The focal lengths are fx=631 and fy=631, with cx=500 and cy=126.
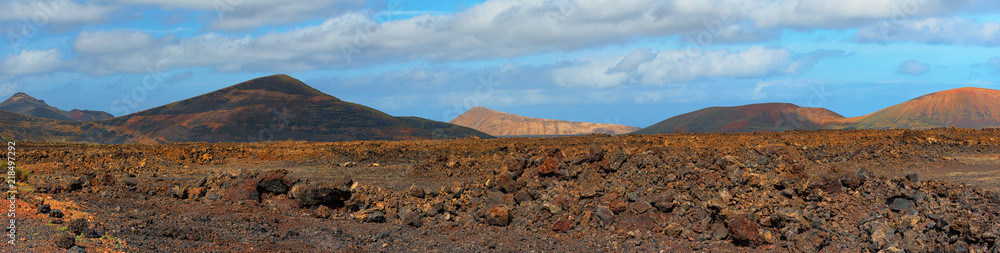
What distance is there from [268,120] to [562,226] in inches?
2523

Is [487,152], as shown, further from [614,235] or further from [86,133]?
[86,133]

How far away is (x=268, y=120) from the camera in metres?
70.4

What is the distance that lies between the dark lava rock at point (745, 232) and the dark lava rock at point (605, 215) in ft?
7.37

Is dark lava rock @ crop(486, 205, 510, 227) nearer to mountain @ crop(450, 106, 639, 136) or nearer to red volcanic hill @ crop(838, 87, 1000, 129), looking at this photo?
red volcanic hill @ crop(838, 87, 1000, 129)

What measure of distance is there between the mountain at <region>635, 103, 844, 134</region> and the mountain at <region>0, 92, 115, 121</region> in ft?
286

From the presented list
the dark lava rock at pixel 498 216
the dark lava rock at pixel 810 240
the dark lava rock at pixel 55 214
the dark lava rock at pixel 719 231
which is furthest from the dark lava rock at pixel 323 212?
the dark lava rock at pixel 810 240

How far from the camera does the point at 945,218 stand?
32.8ft

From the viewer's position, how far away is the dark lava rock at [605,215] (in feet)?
40.3

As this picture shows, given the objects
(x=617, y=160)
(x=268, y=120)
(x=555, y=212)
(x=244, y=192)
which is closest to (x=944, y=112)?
(x=617, y=160)

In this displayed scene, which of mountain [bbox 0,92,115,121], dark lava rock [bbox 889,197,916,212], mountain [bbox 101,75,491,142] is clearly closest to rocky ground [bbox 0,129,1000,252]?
dark lava rock [bbox 889,197,916,212]

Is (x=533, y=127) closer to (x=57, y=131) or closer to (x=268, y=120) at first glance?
(x=268, y=120)

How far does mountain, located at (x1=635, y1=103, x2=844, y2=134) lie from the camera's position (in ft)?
205

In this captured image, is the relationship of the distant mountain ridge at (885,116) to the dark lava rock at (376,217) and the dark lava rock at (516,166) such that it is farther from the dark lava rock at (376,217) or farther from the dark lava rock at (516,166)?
the dark lava rock at (376,217)

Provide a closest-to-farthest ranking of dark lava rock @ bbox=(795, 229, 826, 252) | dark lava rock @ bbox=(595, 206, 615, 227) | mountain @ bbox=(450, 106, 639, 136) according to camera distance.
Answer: dark lava rock @ bbox=(795, 229, 826, 252) → dark lava rock @ bbox=(595, 206, 615, 227) → mountain @ bbox=(450, 106, 639, 136)
